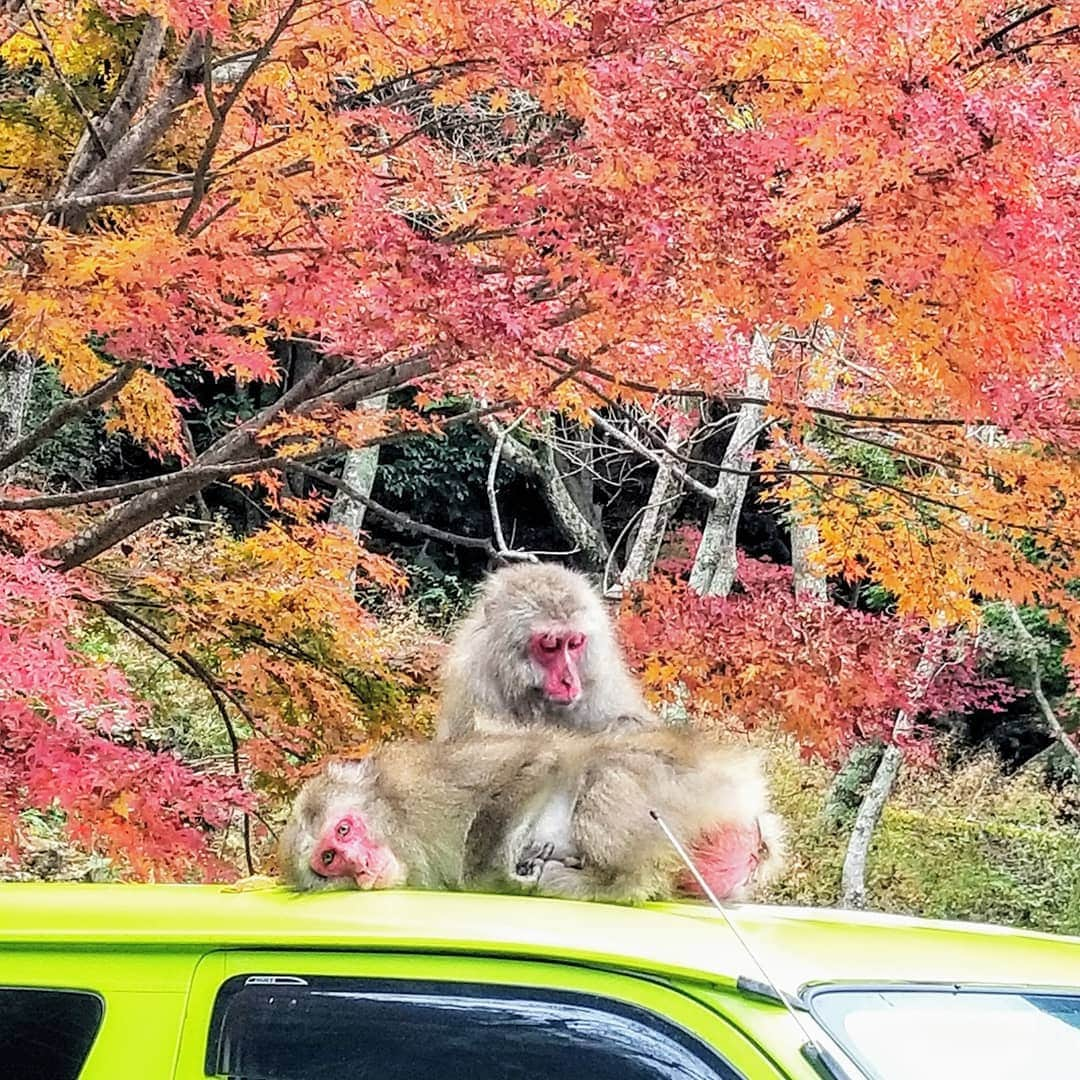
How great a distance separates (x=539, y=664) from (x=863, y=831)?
257 inches

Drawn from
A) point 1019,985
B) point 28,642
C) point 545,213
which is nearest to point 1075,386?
point 545,213

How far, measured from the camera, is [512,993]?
1.75 metres

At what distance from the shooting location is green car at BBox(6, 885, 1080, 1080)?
64.9 inches

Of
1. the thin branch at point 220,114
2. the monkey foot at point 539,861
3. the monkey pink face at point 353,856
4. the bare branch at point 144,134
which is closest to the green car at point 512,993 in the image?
the monkey pink face at point 353,856

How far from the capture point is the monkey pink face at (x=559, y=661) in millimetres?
4035

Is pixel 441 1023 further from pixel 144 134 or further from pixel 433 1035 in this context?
pixel 144 134

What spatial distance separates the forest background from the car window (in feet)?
7.32

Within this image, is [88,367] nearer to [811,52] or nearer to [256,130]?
[256,130]

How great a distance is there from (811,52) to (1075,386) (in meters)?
1.42

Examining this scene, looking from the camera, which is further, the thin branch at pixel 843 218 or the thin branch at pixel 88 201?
the thin branch at pixel 88 201

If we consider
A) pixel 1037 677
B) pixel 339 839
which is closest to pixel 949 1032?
pixel 339 839

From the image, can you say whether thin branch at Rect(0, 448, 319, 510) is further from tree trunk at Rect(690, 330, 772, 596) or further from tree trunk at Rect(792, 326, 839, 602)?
tree trunk at Rect(690, 330, 772, 596)

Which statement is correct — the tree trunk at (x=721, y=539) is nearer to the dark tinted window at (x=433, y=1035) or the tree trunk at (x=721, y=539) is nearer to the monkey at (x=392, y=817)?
the monkey at (x=392, y=817)

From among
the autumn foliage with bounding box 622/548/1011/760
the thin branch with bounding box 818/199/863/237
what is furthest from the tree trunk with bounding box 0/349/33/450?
the thin branch with bounding box 818/199/863/237
